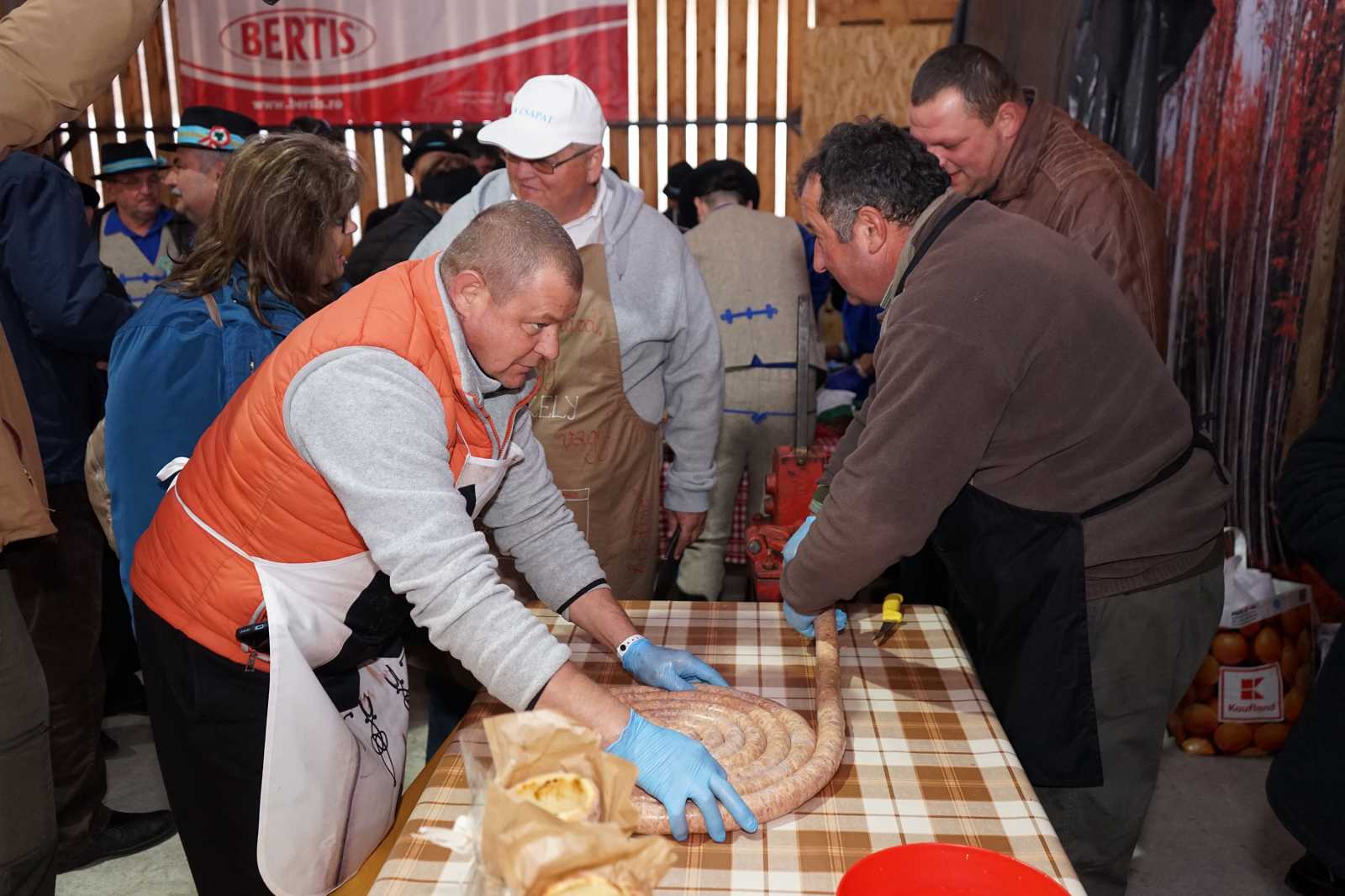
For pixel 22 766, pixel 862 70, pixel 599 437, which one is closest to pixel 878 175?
pixel 599 437

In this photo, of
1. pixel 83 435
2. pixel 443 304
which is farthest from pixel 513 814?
pixel 83 435

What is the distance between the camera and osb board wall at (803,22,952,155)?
6555 mm

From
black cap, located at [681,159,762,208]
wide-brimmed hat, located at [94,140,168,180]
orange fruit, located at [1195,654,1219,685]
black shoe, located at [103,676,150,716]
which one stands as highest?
wide-brimmed hat, located at [94,140,168,180]

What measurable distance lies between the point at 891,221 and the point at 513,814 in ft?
4.39

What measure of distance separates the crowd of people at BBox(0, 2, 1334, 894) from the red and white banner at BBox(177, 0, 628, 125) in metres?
5.27

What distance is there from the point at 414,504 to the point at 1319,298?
3.16 meters

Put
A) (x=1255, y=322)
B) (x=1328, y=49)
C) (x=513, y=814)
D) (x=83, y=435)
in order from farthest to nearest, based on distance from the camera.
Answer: (x=1255, y=322) → (x=1328, y=49) → (x=83, y=435) → (x=513, y=814)

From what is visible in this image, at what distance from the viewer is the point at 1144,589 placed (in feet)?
6.23

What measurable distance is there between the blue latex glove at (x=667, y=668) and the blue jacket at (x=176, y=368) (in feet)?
3.18

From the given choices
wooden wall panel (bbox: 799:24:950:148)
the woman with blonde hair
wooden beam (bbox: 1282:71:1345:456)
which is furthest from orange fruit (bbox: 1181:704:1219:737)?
wooden wall panel (bbox: 799:24:950:148)

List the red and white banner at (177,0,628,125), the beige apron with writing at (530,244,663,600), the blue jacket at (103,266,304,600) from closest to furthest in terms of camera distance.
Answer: the blue jacket at (103,266,304,600)
the beige apron with writing at (530,244,663,600)
the red and white banner at (177,0,628,125)

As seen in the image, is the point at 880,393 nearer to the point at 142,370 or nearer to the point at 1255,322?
the point at 142,370

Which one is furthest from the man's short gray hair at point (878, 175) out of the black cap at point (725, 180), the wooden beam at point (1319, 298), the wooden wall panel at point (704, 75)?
the wooden wall panel at point (704, 75)

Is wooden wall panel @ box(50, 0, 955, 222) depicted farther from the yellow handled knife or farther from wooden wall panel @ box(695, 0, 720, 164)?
the yellow handled knife
